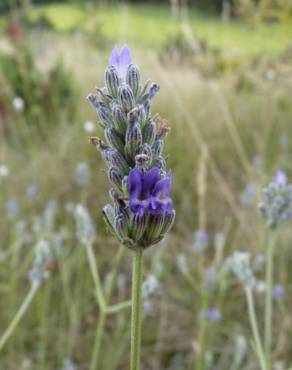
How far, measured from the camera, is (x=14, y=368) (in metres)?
2.89

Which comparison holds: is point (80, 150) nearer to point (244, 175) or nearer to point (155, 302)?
point (244, 175)

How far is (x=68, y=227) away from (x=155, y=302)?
0.76 m

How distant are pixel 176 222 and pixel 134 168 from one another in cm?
342

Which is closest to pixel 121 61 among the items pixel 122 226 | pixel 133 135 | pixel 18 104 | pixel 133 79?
pixel 133 79

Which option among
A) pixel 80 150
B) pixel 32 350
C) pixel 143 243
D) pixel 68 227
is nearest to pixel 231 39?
pixel 80 150

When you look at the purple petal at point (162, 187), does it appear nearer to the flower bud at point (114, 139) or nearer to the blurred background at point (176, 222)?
the flower bud at point (114, 139)

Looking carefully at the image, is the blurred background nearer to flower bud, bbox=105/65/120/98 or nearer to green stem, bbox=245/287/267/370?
green stem, bbox=245/287/267/370

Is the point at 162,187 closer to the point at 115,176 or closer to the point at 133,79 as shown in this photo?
the point at 115,176

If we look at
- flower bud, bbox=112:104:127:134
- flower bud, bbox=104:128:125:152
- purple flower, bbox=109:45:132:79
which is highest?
purple flower, bbox=109:45:132:79

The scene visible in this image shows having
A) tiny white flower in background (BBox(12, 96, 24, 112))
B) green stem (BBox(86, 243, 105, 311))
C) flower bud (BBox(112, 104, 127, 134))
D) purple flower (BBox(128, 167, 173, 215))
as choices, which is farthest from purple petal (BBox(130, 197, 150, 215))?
tiny white flower in background (BBox(12, 96, 24, 112))

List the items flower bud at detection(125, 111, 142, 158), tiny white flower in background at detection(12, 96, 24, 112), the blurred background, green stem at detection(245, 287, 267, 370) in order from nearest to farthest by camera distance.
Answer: flower bud at detection(125, 111, 142, 158) < green stem at detection(245, 287, 267, 370) < the blurred background < tiny white flower in background at detection(12, 96, 24, 112)

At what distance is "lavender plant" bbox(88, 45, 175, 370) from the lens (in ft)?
3.28

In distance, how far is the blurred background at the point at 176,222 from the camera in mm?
3021

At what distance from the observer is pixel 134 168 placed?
1.00 m
